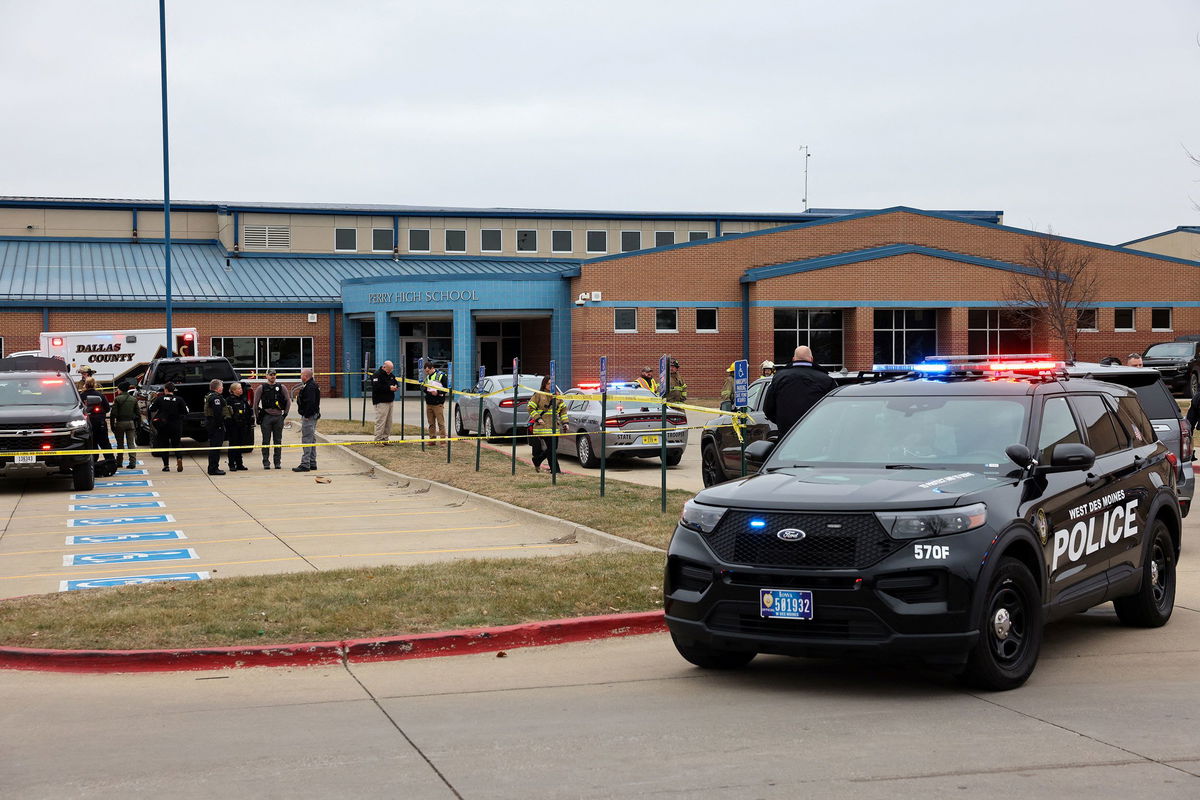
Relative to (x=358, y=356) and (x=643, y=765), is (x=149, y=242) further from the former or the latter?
(x=643, y=765)

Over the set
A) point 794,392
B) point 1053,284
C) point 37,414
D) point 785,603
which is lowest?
point 785,603

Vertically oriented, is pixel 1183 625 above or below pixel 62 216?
below

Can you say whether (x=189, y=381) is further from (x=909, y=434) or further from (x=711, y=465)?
(x=909, y=434)

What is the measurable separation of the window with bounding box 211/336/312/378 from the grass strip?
4031 centimetres

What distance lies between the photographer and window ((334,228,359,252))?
195 ft

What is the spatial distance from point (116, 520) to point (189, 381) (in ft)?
36.3

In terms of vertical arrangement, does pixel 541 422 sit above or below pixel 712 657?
above

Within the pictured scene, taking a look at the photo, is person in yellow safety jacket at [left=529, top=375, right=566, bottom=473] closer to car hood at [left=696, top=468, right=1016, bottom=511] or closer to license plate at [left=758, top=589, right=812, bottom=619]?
car hood at [left=696, top=468, right=1016, bottom=511]

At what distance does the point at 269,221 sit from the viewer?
192 ft

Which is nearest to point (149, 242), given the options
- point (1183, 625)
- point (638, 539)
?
point (638, 539)

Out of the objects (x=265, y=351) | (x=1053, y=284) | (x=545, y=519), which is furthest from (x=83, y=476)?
(x=1053, y=284)

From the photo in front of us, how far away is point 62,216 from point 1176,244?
209 feet

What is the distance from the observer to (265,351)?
51.4 metres

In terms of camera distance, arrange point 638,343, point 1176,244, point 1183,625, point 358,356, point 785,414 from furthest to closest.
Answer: point 1176,244 → point 358,356 → point 638,343 → point 785,414 → point 1183,625
